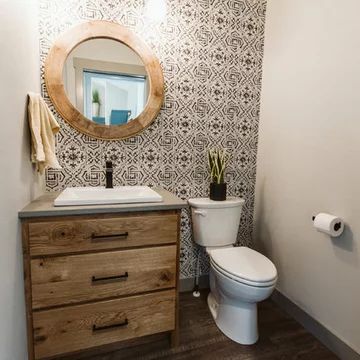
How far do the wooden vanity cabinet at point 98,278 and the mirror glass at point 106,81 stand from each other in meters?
0.77

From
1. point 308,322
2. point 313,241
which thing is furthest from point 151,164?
point 308,322

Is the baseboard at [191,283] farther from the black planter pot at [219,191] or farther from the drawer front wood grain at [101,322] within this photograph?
the black planter pot at [219,191]

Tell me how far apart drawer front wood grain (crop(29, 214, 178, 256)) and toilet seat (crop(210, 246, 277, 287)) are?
37 cm

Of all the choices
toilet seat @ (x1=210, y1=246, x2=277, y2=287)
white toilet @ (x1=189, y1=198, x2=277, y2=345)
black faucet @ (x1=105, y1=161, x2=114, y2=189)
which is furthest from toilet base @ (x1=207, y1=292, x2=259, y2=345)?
black faucet @ (x1=105, y1=161, x2=114, y2=189)

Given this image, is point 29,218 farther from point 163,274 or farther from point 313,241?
point 313,241

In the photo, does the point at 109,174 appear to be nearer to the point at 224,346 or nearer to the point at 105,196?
the point at 105,196

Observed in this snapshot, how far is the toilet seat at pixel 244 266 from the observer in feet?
4.62

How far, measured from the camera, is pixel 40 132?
4.21 feet

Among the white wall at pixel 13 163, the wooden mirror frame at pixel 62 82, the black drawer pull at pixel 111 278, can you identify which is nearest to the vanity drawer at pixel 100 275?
the black drawer pull at pixel 111 278

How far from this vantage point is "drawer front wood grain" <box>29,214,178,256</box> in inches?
46.6

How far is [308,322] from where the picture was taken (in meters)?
1.65

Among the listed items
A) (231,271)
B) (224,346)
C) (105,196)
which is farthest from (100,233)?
(224,346)

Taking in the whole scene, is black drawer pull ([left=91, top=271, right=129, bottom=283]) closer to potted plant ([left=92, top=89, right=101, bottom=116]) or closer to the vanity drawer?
the vanity drawer

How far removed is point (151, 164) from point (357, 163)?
122 centimetres
